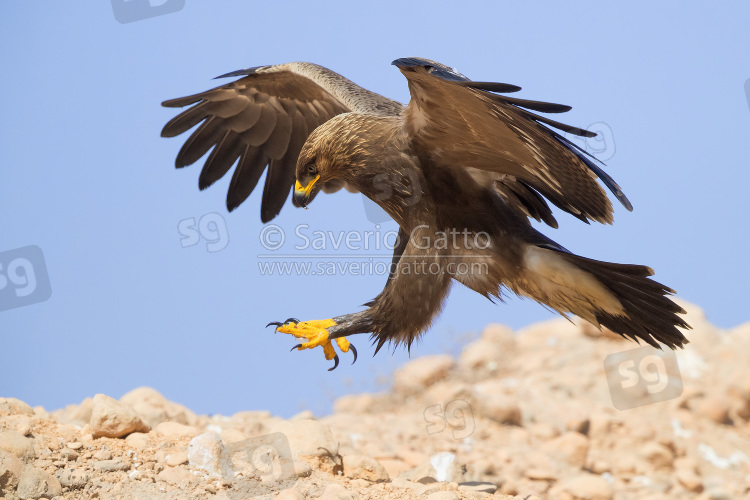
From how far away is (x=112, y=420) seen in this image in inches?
162

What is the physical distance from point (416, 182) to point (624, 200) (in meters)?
1.26

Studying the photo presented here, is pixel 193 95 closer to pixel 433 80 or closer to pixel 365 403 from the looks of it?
pixel 433 80

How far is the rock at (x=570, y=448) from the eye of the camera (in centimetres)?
612

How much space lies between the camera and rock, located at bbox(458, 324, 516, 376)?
8.55m

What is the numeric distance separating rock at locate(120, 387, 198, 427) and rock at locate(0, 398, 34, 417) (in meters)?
0.80

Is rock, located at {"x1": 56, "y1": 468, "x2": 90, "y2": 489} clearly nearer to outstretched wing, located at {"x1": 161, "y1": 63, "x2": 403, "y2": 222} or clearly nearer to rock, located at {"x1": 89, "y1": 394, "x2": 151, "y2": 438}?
rock, located at {"x1": 89, "y1": 394, "x2": 151, "y2": 438}

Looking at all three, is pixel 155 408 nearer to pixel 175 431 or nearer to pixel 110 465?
pixel 175 431

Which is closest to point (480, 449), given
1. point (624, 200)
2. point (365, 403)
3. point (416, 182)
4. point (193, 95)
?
point (365, 403)

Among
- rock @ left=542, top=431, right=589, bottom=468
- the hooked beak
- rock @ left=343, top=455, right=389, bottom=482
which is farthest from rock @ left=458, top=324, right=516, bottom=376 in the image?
the hooked beak

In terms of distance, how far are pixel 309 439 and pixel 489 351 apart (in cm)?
485

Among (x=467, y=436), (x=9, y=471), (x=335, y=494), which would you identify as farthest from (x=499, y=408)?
(x=9, y=471)

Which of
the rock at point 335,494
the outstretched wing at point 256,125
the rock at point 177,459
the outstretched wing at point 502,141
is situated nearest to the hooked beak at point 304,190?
the outstretched wing at point 502,141

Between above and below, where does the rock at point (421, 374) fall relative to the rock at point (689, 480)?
above

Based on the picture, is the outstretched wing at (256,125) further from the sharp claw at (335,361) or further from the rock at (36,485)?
the rock at (36,485)
